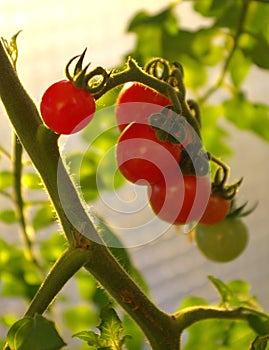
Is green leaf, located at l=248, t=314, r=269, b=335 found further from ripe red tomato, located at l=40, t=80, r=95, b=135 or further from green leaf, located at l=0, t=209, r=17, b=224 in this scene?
green leaf, located at l=0, t=209, r=17, b=224

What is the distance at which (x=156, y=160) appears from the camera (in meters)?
0.47

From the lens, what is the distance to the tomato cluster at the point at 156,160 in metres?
0.46

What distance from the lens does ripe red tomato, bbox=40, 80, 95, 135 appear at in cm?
39

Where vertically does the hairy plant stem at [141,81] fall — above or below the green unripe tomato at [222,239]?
above

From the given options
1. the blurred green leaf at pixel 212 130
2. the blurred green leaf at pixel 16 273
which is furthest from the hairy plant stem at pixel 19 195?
the blurred green leaf at pixel 212 130

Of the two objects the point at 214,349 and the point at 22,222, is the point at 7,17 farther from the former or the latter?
the point at 214,349

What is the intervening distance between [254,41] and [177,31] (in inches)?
3.7

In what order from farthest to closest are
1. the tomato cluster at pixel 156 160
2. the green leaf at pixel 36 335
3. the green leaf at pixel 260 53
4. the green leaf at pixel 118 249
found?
the green leaf at pixel 260 53
the green leaf at pixel 118 249
the tomato cluster at pixel 156 160
the green leaf at pixel 36 335

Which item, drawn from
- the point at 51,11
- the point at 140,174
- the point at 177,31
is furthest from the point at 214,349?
the point at 51,11

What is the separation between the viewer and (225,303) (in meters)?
0.55

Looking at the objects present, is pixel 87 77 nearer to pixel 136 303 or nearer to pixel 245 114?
pixel 136 303

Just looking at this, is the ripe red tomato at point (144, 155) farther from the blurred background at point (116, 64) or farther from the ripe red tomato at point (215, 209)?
the blurred background at point (116, 64)

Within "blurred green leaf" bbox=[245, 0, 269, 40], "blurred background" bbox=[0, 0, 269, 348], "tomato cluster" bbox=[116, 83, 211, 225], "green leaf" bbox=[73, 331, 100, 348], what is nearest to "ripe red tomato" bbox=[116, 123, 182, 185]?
"tomato cluster" bbox=[116, 83, 211, 225]

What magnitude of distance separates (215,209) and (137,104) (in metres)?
0.11
